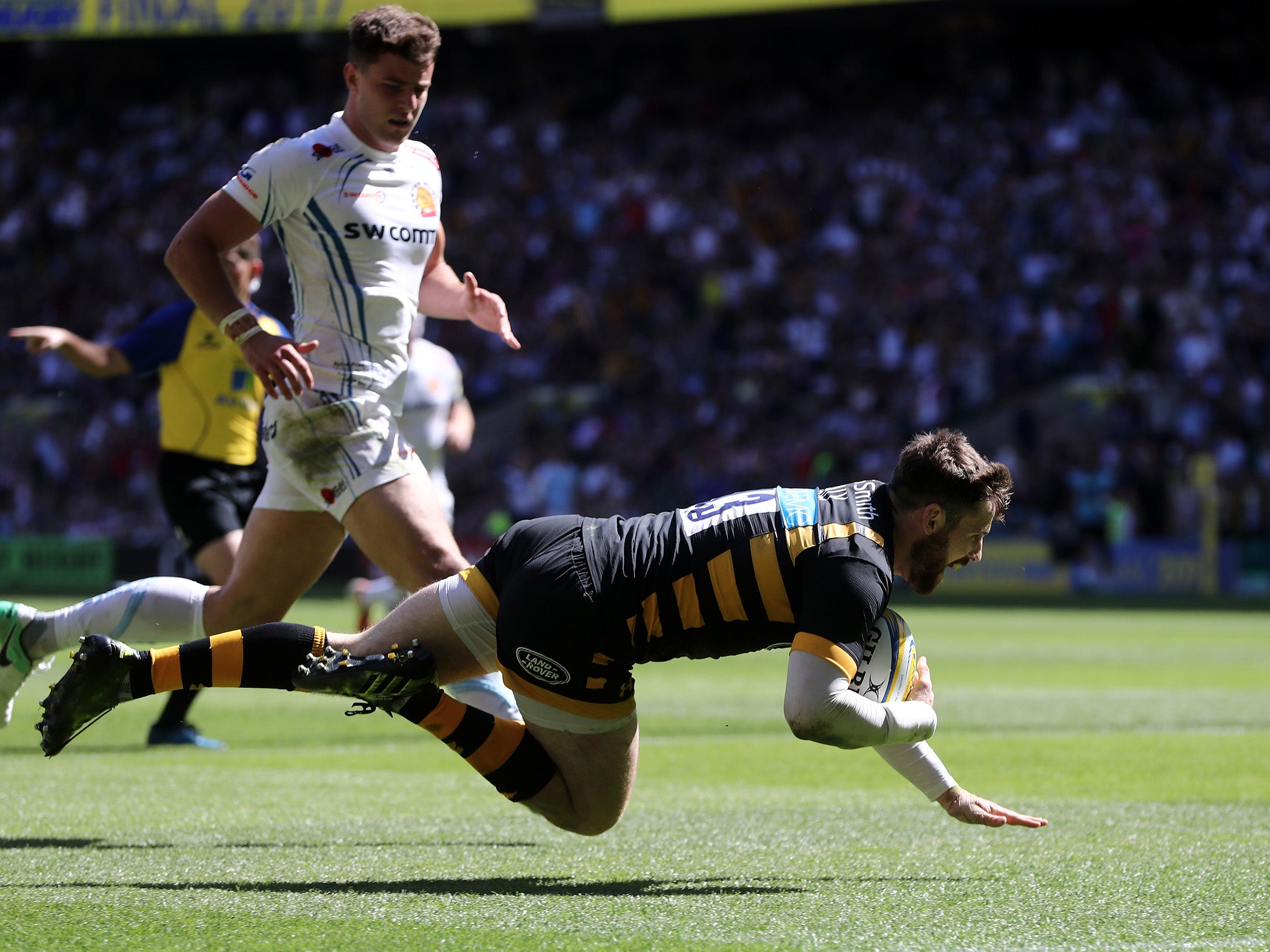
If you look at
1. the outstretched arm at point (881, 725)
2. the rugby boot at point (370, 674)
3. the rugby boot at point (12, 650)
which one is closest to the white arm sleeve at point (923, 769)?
the outstretched arm at point (881, 725)

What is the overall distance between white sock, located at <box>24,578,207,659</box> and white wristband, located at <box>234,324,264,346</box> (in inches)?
30.1

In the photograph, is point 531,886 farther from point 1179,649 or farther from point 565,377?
point 565,377

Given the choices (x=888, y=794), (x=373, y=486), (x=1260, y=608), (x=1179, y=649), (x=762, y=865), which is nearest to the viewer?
(x=762, y=865)

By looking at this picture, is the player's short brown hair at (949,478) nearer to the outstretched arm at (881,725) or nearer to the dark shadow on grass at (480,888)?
the outstretched arm at (881,725)

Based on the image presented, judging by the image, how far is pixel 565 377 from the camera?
94.4 ft

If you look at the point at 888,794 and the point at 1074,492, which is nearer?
the point at 888,794

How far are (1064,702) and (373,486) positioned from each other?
20.4ft

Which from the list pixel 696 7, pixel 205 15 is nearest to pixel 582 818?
pixel 696 7

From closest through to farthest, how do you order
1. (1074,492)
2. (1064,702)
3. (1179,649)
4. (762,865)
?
(762,865), (1064,702), (1179,649), (1074,492)

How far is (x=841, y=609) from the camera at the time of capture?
12.6 feet

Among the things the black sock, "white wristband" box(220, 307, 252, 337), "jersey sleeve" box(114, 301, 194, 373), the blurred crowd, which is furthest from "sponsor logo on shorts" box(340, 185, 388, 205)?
the blurred crowd

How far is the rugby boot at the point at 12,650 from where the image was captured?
4.95 meters

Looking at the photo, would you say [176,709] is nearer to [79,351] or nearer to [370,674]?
[79,351]

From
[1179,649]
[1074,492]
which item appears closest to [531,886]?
[1179,649]
